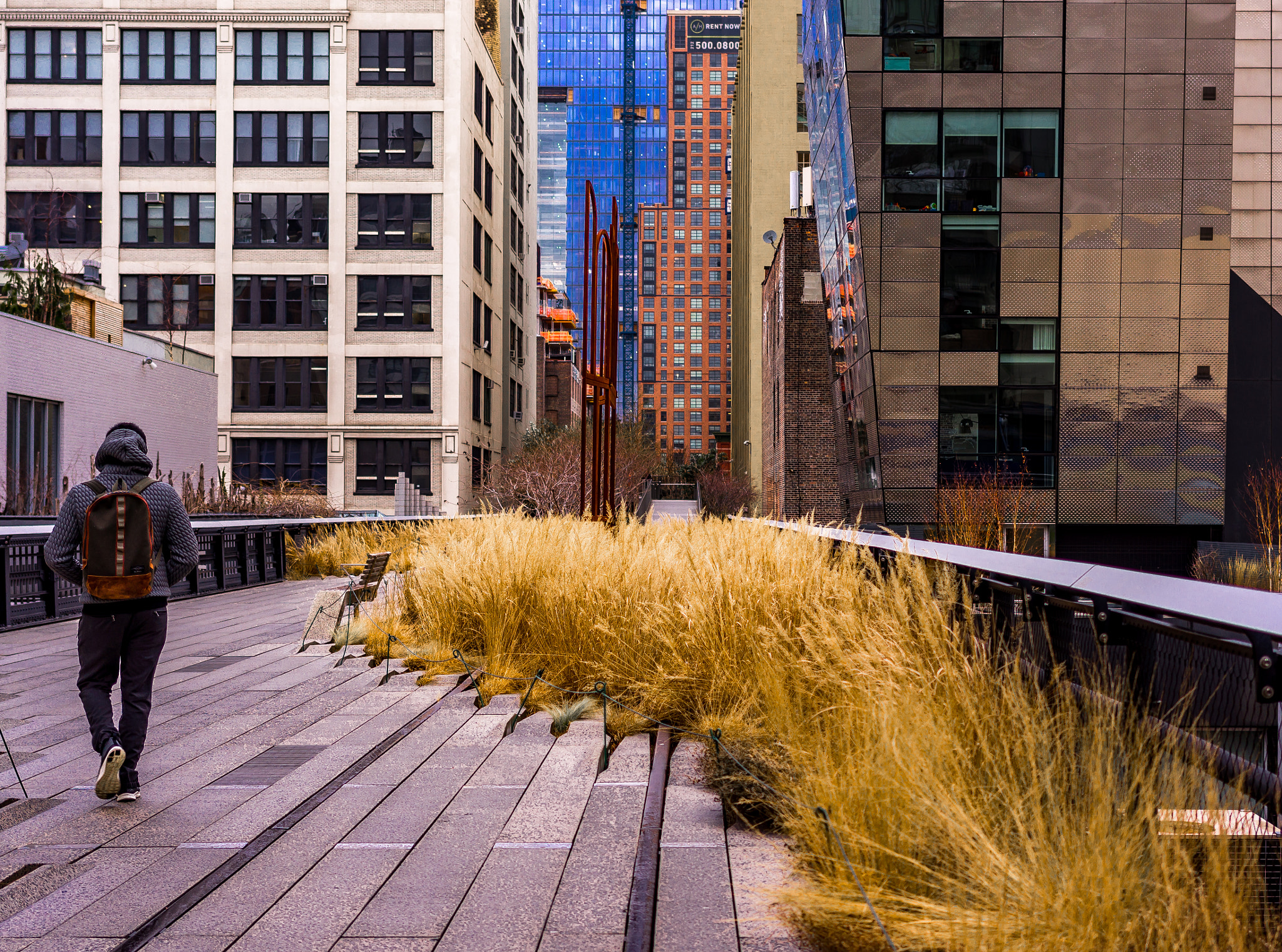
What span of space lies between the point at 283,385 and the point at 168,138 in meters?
12.2

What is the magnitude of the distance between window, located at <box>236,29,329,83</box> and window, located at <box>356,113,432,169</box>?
2.87 meters

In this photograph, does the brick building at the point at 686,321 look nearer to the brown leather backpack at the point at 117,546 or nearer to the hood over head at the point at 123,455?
the hood over head at the point at 123,455

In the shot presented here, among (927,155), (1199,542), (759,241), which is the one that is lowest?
(1199,542)

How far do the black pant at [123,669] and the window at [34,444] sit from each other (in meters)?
18.3

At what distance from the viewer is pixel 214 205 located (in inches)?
1833

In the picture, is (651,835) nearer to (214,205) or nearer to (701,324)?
(214,205)

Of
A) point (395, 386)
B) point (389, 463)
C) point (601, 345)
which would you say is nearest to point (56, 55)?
point (395, 386)

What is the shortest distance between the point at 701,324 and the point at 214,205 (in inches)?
5922

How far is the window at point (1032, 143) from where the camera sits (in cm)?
2964

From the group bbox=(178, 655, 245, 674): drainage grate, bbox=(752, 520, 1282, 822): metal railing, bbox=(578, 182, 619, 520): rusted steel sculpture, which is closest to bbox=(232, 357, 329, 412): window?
bbox=(578, 182, 619, 520): rusted steel sculpture

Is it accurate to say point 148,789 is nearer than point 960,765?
No

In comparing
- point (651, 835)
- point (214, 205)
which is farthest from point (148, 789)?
point (214, 205)

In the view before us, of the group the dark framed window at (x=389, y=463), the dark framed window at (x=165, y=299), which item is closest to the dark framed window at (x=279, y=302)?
the dark framed window at (x=165, y=299)

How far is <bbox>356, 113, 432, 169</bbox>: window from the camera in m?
46.6
